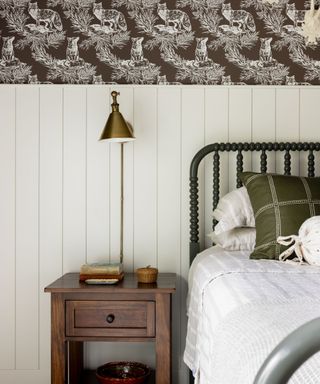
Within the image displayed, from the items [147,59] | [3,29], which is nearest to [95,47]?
[147,59]

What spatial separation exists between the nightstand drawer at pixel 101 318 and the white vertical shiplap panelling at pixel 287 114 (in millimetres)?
1198

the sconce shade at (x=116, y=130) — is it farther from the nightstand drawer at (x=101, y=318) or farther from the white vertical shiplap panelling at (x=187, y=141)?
the nightstand drawer at (x=101, y=318)

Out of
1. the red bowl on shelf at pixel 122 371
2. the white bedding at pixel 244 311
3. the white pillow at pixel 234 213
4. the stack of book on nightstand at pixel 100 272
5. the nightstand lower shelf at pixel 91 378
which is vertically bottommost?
the nightstand lower shelf at pixel 91 378

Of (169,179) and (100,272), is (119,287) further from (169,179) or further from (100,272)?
(169,179)

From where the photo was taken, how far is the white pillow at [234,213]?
7.77ft

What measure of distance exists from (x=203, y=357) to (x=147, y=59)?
1675 millimetres

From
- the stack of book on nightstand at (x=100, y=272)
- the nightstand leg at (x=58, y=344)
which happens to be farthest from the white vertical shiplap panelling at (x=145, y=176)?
the nightstand leg at (x=58, y=344)

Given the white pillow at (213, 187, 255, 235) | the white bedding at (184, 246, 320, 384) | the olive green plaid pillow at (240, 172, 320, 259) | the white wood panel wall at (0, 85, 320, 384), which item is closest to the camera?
the white bedding at (184, 246, 320, 384)

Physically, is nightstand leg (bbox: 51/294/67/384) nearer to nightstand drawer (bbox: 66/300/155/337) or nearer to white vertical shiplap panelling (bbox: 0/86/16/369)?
nightstand drawer (bbox: 66/300/155/337)

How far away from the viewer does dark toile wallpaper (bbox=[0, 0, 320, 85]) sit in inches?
109

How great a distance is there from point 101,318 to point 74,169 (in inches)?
32.9

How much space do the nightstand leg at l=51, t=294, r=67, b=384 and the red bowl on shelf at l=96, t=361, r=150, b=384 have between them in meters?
0.25

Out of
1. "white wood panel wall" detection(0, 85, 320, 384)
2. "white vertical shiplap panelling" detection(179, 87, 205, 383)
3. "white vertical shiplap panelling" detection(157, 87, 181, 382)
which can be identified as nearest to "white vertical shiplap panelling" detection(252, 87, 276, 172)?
"white wood panel wall" detection(0, 85, 320, 384)

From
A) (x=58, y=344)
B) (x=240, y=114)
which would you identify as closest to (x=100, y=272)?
(x=58, y=344)
